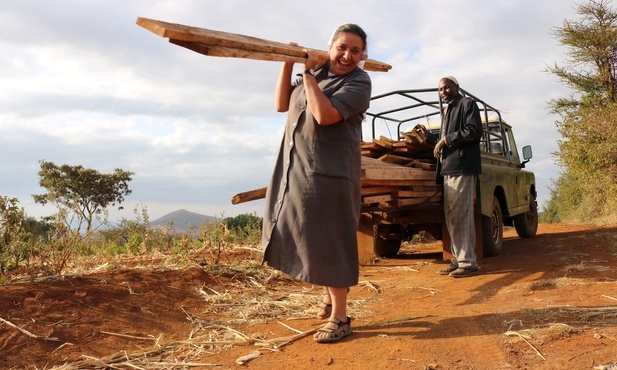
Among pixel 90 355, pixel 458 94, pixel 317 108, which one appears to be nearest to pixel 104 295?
pixel 90 355

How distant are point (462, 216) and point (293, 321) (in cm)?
277

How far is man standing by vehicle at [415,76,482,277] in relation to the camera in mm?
5914

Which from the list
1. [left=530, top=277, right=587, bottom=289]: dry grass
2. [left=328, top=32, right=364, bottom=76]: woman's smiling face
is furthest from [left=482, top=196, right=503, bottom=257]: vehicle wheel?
[left=328, top=32, right=364, bottom=76]: woman's smiling face

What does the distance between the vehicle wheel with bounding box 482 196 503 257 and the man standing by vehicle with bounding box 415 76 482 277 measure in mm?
898

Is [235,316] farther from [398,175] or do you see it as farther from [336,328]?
[398,175]

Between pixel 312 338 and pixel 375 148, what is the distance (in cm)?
358

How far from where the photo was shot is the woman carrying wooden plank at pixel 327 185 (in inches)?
134

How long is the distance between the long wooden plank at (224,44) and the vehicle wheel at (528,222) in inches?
297

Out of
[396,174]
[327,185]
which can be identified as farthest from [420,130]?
[327,185]

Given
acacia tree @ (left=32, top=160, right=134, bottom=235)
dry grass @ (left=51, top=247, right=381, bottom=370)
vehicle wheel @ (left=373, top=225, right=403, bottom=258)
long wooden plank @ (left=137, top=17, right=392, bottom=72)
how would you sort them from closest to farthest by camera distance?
1. long wooden plank @ (left=137, top=17, right=392, bottom=72)
2. dry grass @ (left=51, top=247, right=381, bottom=370)
3. vehicle wheel @ (left=373, top=225, right=403, bottom=258)
4. acacia tree @ (left=32, top=160, right=134, bottom=235)

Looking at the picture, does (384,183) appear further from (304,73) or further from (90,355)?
(90,355)

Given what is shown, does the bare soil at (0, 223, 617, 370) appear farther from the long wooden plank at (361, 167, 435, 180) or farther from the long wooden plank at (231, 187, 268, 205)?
the long wooden plank at (361, 167, 435, 180)

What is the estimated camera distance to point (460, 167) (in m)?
5.99

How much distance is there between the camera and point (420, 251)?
30.6ft
